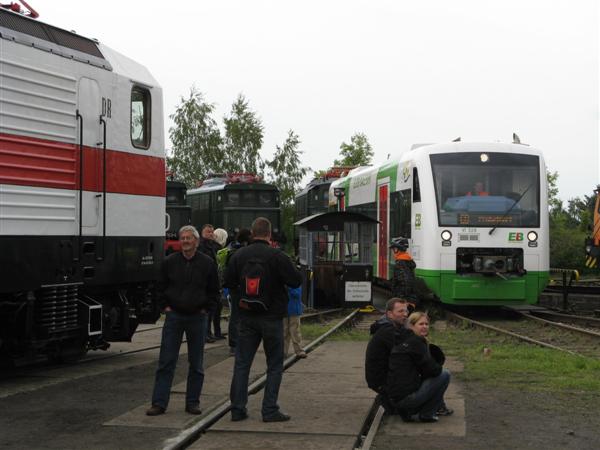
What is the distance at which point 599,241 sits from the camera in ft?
84.8

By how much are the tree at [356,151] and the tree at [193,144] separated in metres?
8.67

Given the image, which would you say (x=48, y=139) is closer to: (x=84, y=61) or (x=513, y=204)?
(x=84, y=61)

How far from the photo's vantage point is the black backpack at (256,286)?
7.91 m

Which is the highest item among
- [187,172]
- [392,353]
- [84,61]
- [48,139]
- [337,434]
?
[187,172]

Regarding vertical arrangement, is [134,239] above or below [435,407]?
above

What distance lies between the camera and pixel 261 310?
7938 millimetres

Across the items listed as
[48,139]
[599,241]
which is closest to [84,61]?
[48,139]

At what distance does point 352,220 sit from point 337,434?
1235 cm

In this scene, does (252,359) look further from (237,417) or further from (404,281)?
(404,281)

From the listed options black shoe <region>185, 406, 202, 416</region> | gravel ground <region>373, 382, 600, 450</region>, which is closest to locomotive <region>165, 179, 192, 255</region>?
gravel ground <region>373, 382, 600, 450</region>

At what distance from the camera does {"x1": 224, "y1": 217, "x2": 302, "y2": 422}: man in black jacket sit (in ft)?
26.0

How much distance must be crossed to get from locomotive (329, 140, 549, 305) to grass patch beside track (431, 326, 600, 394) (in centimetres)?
301

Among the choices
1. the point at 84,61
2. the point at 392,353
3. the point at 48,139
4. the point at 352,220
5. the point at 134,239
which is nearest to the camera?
the point at 392,353

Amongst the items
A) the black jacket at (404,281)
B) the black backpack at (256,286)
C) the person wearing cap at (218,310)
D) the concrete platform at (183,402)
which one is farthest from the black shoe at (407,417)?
the person wearing cap at (218,310)
